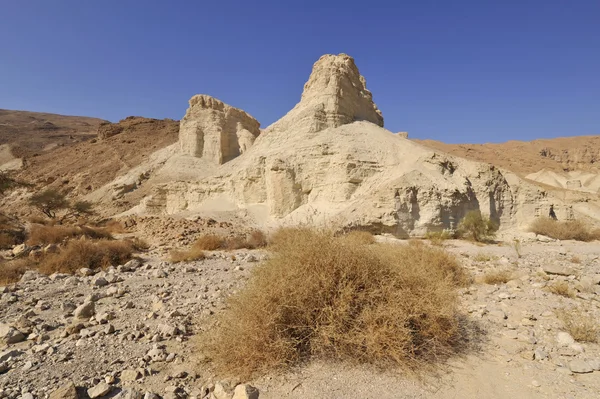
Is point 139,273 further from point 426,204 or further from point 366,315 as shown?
point 426,204

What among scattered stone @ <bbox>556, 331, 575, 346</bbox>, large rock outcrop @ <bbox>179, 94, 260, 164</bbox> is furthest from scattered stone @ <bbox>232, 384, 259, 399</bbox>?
large rock outcrop @ <bbox>179, 94, 260, 164</bbox>

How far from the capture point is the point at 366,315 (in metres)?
2.69

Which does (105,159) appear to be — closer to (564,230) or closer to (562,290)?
(562,290)

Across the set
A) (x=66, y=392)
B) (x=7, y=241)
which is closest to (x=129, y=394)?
(x=66, y=392)

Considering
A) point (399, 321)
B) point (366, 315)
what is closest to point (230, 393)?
point (366, 315)

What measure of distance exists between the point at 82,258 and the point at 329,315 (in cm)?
720

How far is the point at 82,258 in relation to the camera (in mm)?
7332

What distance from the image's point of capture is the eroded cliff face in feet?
42.8

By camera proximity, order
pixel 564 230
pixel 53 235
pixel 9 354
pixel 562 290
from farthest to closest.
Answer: pixel 564 230 < pixel 53 235 < pixel 562 290 < pixel 9 354

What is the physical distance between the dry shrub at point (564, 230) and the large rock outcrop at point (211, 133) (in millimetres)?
21133

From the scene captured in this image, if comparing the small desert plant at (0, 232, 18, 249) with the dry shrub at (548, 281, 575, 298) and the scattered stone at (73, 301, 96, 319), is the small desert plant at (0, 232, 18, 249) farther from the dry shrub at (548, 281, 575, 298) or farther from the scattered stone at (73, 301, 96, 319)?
the dry shrub at (548, 281, 575, 298)

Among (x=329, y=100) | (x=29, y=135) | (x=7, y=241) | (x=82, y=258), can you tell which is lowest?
(x=82, y=258)

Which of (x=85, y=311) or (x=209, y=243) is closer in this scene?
(x=85, y=311)

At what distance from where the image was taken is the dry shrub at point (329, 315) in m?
2.64
